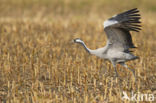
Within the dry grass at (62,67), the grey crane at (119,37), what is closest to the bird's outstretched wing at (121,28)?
the grey crane at (119,37)

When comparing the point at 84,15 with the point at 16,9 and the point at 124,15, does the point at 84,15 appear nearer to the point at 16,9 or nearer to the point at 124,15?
the point at 16,9

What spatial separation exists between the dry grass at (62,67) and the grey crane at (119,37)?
0.58 meters

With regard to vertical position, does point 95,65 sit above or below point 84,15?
below

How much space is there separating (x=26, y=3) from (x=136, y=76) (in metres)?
16.6

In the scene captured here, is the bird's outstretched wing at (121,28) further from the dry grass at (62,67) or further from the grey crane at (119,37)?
the dry grass at (62,67)

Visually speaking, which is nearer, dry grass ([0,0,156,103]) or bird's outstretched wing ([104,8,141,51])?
dry grass ([0,0,156,103])

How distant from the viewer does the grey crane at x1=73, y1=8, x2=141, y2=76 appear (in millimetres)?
8078

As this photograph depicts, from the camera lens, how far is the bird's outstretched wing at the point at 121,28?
8.04 m

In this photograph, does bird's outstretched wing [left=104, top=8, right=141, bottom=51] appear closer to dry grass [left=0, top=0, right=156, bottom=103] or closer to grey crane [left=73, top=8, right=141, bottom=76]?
grey crane [left=73, top=8, right=141, bottom=76]

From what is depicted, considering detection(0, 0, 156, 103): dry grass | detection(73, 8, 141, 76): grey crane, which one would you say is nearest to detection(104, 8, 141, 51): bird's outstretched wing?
detection(73, 8, 141, 76): grey crane

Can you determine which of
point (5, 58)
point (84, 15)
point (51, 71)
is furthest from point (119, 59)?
point (84, 15)

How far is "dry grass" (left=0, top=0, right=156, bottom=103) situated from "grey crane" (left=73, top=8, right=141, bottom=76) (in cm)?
58

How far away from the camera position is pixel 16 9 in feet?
75.9

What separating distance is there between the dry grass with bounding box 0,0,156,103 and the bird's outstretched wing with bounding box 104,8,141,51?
2.84 ft
